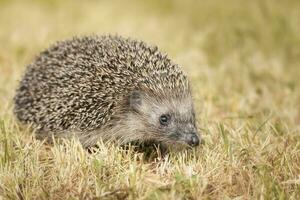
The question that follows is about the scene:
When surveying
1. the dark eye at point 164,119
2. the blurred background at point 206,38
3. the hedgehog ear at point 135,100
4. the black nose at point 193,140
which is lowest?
the black nose at point 193,140

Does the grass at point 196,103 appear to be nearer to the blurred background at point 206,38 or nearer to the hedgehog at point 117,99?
the blurred background at point 206,38

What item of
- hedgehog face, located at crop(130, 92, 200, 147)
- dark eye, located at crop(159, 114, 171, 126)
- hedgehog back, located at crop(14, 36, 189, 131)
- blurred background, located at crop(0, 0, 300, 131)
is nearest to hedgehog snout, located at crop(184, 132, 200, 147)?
hedgehog face, located at crop(130, 92, 200, 147)

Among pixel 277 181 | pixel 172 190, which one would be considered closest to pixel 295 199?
pixel 277 181

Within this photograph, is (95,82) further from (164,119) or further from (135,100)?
(164,119)

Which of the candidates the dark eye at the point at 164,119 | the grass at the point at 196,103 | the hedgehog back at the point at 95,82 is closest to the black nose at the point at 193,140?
the grass at the point at 196,103

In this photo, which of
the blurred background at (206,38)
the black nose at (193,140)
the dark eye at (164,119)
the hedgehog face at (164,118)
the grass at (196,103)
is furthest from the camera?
the blurred background at (206,38)

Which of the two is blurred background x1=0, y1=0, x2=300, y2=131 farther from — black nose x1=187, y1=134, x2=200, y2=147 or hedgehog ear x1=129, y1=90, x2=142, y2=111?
black nose x1=187, y1=134, x2=200, y2=147
